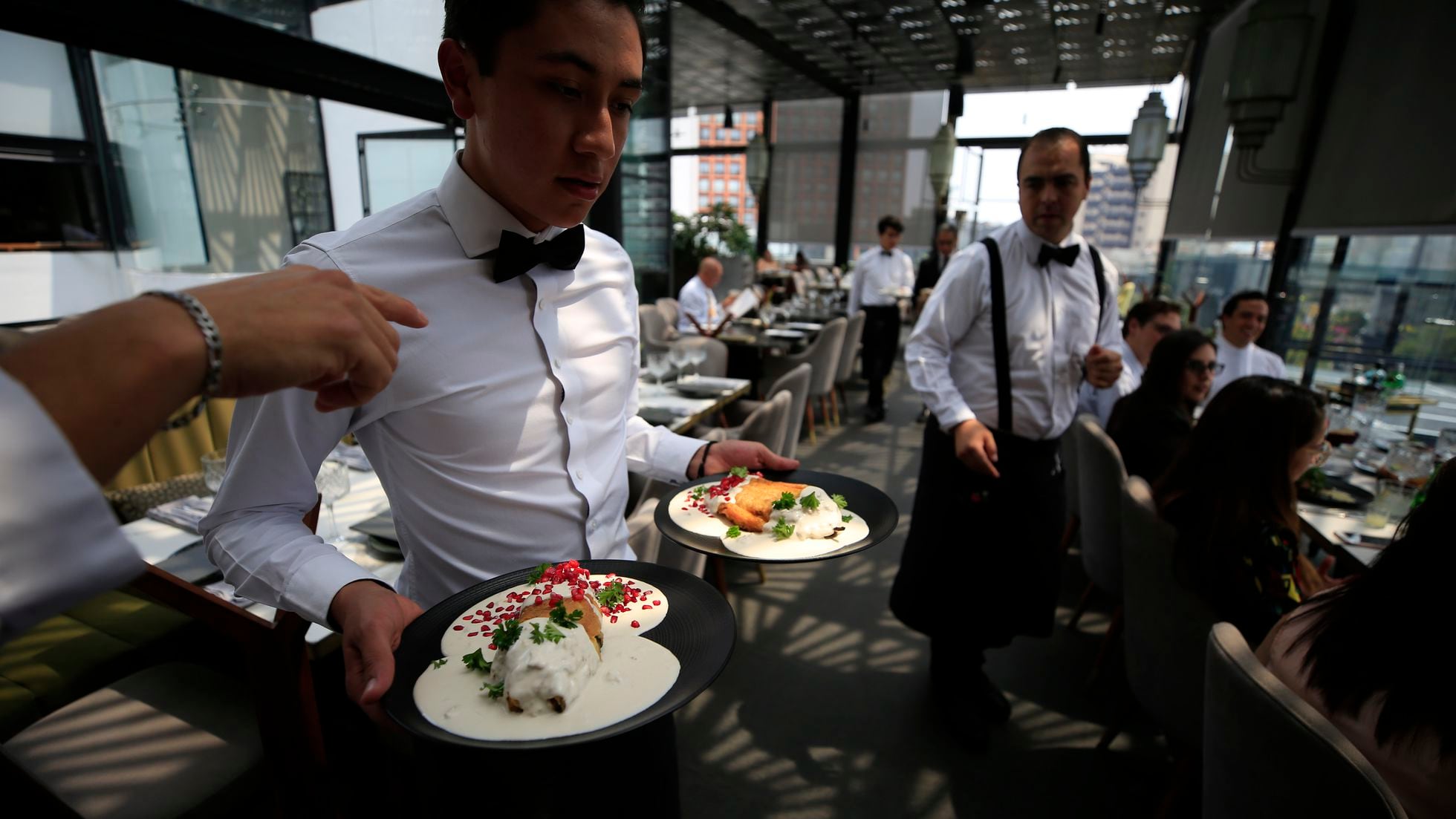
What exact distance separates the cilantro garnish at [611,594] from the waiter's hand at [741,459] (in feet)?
1.37

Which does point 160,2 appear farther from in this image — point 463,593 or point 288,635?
point 463,593

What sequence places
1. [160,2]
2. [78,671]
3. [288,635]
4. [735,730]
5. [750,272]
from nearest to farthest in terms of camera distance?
[288,635], [78,671], [735,730], [160,2], [750,272]

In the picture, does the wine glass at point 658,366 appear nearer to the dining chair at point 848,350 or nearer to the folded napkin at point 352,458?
the folded napkin at point 352,458

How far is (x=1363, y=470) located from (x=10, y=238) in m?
6.48

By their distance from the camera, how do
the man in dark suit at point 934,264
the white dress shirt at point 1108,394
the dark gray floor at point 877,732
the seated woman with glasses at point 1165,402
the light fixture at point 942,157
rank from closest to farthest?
the dark gray floor at point 877,732
the seated woman with glasses at point 1165,402
the white dress shirt at point 1108,394
the light fixture at point 942,157
the man in dark suit at point 934,264

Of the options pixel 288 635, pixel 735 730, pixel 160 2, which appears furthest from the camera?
pixel 160 2

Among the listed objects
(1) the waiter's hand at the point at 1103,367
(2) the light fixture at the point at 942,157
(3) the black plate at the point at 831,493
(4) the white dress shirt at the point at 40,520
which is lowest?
(3) the black plate at the point at 831,493

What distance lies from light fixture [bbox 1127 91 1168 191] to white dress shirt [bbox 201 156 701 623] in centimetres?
515

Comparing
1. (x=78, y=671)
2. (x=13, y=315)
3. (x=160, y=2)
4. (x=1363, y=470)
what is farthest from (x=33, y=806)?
(x=1363, y=470)

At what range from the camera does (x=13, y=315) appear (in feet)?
10.4

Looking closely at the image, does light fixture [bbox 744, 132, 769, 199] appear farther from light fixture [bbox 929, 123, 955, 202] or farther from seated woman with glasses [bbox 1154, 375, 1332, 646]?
seated woman with glasses [bbox 1154, 375, 1332, 646]

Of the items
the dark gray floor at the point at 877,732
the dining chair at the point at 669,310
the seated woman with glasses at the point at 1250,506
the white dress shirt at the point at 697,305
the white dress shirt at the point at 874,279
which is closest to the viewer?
the seated woman with glasses at the point at 1250,506

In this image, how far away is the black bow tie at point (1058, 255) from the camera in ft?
7.22

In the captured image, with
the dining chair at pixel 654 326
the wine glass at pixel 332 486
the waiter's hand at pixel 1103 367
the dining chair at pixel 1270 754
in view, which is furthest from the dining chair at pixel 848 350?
the dining chair at pixel 1270 754
